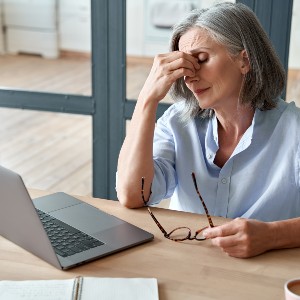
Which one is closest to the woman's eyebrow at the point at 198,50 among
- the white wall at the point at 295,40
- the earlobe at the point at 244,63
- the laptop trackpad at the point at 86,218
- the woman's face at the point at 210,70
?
the woman's face at the point at 210,70

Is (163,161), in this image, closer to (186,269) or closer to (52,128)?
(186,269)

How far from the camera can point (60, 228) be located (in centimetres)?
157

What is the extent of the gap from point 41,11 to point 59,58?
10.5 inches

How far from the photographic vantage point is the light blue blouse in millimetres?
1812

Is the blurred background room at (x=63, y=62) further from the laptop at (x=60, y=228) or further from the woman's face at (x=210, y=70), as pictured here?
the laptop at (x=60, y=228)

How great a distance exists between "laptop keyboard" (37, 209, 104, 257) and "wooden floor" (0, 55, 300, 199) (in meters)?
1.41

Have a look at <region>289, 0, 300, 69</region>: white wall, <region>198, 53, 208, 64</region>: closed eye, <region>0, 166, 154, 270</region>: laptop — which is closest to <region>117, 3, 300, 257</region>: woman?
<region>198, 53, 208, 64</region>: closed eye

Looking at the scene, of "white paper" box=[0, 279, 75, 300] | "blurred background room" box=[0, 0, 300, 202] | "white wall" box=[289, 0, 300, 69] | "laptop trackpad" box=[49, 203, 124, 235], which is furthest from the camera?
"blurred background room" box=[0, 0, 300, 202]

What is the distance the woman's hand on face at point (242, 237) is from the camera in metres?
1.45

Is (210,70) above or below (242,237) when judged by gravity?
above

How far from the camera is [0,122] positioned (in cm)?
360

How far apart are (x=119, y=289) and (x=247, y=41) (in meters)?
0.83

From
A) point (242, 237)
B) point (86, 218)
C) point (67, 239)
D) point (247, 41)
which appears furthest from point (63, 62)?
point (242, 237)

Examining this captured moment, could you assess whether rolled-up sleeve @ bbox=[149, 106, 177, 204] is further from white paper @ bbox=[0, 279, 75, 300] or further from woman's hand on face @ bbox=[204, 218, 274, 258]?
white paper @ bbox=[0, 279, 75, 300]
